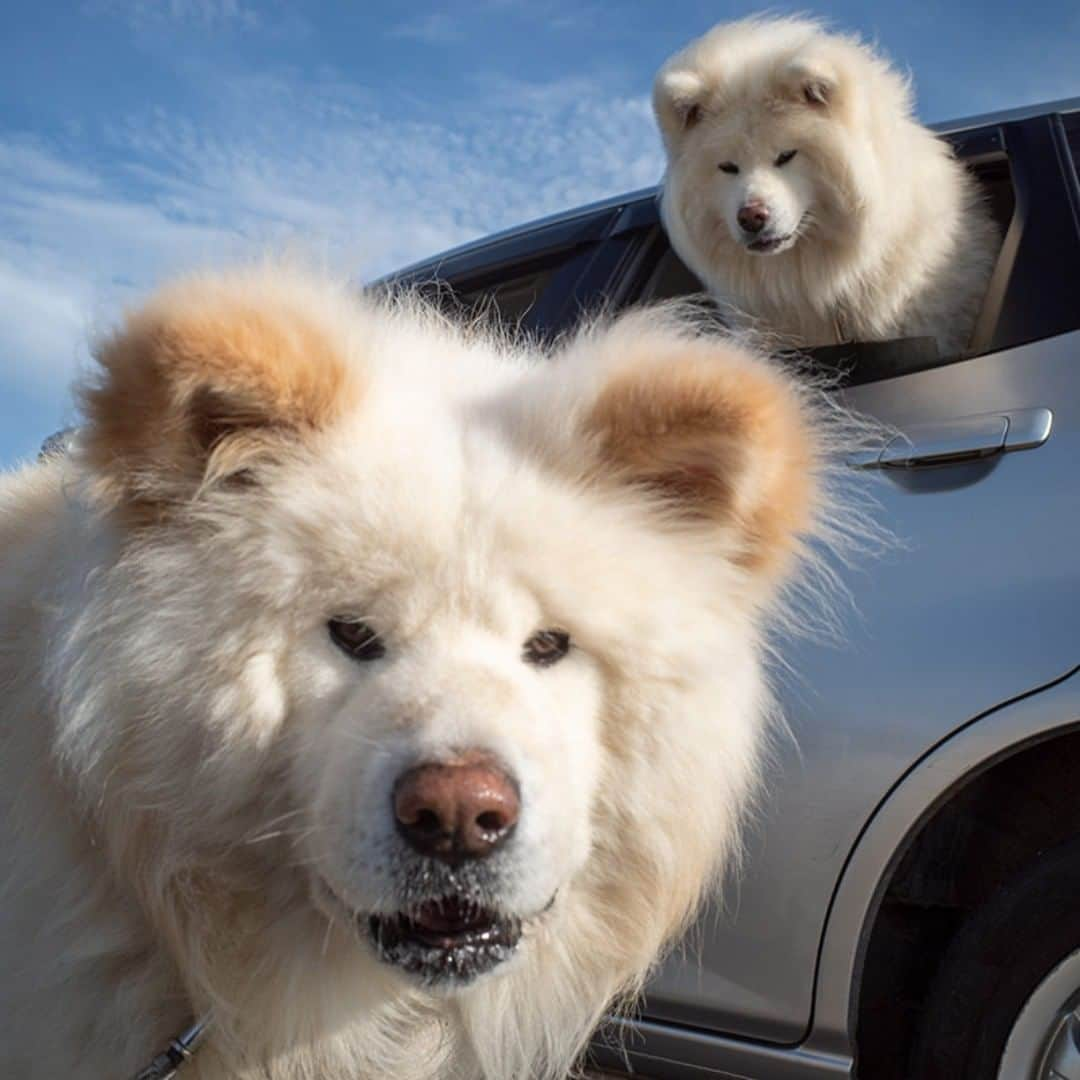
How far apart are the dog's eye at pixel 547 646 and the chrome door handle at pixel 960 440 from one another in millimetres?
1091

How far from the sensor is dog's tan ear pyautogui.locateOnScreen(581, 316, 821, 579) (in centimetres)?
194

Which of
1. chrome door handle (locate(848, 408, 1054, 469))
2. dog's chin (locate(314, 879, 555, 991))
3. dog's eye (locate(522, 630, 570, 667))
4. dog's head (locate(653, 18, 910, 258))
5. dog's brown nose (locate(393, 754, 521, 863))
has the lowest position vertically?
dog's chin (locate(314, 879, 555, 991))

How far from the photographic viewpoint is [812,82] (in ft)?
15.2

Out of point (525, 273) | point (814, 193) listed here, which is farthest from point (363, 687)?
point (814, 193)

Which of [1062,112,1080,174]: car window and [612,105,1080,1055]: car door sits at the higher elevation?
[1062,112,1080,174]: car window

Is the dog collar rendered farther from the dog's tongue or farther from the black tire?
the black tire

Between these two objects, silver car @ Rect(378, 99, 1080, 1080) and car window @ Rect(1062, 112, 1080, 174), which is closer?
silver car @ Rect(378, 99, 1080, 1080)

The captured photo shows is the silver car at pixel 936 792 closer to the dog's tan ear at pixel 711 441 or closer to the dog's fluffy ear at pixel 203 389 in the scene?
the dog's tan ear at pixel 711 441

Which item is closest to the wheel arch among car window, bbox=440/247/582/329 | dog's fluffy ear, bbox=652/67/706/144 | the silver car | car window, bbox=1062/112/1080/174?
the silver car

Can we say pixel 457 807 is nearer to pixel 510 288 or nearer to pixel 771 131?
pixel 510 288

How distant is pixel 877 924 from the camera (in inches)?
109

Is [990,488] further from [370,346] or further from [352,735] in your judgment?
[352,735]

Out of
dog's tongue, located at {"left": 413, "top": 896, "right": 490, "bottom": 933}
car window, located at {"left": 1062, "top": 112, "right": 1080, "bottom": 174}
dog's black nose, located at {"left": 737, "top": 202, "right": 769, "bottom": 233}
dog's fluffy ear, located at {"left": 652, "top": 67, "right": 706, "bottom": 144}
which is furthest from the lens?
dog's fluffy ear, located at {"left": 652, "top": 67, "right": 706, "bottom": 144}

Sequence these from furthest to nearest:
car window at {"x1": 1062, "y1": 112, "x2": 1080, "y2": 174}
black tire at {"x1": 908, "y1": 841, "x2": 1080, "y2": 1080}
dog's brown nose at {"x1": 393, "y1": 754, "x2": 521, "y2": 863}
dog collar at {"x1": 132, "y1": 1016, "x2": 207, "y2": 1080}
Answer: car window at {"x1": 1062, "y1": 112, "x2": 1080, "y2": 174}, black tire at {"x1": 908, "y1": 841, "x2": 1080, "y2": 1080}, dog collar at {"x1": 132, "y1": 1016, "x2": 207, "y2": 1080}, dog's brown nose at {"x1": 393, "y1": 754, "x2": 521, "y2": 863}
